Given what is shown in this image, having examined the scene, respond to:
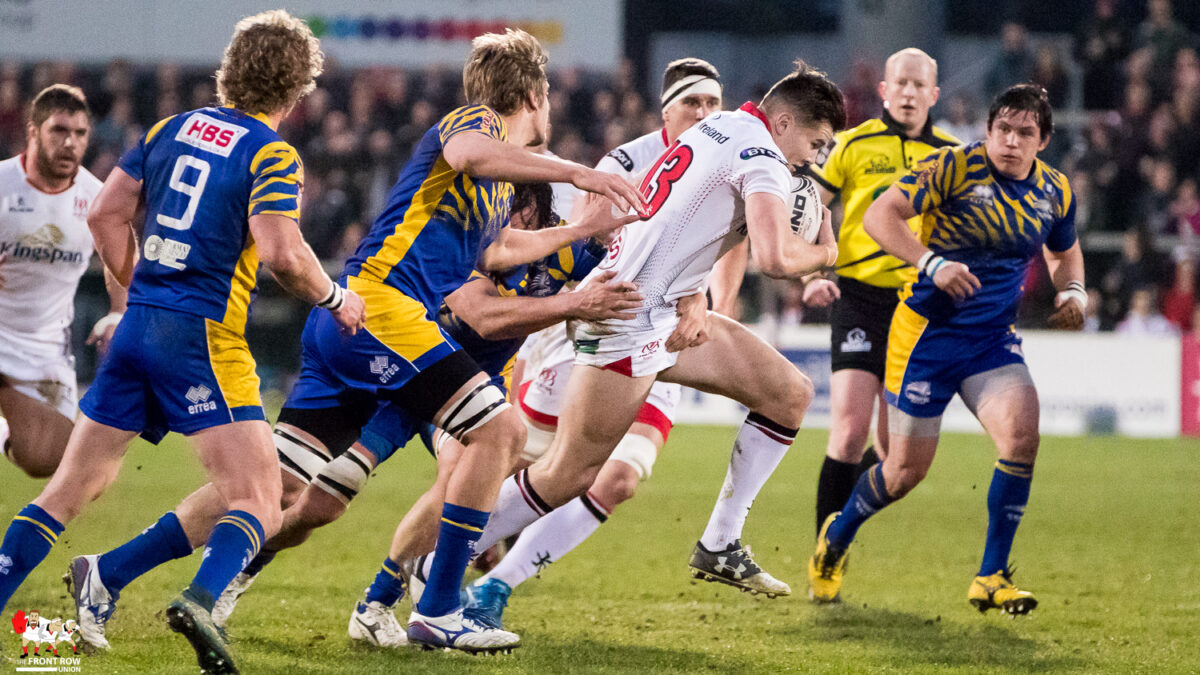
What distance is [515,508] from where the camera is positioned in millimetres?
5398

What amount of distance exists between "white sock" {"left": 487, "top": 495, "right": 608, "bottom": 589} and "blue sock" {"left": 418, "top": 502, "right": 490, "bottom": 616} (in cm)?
66

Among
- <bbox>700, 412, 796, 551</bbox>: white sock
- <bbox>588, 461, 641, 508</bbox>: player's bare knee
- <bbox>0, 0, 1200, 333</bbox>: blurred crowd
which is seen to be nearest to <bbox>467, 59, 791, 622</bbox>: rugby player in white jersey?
<bbox>588, 461, 641, 508</bbox>: player's bare knee

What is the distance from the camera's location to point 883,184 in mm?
7184

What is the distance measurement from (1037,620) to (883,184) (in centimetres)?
255

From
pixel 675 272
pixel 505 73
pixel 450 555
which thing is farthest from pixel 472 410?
pixel 505 73

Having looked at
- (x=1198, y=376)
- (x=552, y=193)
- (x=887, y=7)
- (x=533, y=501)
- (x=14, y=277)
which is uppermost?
(x=887, y=7)

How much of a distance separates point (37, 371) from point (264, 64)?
340 cm

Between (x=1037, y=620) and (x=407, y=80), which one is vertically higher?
(x=407, y=80)

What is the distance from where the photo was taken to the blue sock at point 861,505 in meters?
6.25

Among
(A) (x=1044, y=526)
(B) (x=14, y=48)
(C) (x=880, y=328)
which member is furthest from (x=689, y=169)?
(B) (x=14, y=48)

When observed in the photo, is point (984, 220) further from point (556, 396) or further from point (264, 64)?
point (264, 64)

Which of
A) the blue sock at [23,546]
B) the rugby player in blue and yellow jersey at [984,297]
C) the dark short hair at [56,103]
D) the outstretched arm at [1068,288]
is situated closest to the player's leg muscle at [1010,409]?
the rugby player in blue and yellow jersey at [984,297]

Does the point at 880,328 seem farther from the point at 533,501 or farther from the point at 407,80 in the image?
the point at 407,80

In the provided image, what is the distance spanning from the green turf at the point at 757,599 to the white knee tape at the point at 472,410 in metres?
0.86
